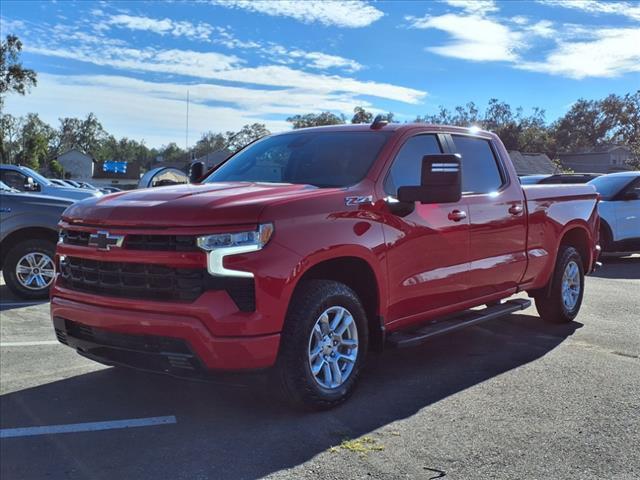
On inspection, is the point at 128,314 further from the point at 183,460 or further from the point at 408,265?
the point at 408,265

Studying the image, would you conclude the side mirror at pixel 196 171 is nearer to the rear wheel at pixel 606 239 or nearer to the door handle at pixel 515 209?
the door handle at pixel 515 209

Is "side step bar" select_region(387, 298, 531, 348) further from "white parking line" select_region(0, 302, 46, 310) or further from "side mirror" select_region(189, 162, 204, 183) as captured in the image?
"white parking line" select_region(0, 302, 46, 310)

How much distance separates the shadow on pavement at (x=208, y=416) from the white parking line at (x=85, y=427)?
0.22ft

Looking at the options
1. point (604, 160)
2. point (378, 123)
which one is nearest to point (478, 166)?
point (378, 123)

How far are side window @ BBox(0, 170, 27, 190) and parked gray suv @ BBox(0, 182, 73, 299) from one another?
4966mm

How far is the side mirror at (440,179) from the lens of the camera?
171 inches

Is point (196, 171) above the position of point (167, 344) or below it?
above

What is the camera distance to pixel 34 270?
7980mm

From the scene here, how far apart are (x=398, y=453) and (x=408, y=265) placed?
4.86 ft

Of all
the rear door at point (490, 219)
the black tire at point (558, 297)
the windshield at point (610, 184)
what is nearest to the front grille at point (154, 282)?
the rear door at point (490, 219)

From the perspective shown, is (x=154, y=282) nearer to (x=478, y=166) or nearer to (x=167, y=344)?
(x=167, y=344)

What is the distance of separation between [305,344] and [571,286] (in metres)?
4.16

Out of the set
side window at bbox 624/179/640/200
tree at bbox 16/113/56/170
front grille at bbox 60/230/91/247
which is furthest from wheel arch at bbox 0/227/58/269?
tree at bbox 16/113/56/170

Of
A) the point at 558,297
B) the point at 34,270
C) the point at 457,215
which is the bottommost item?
the point at 558,297
